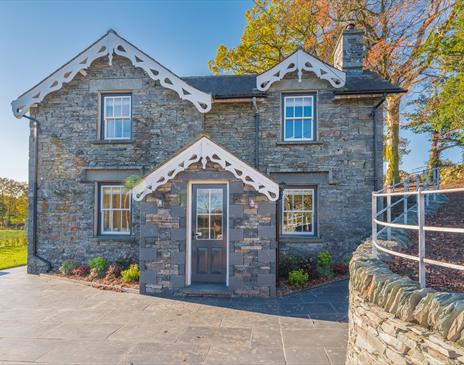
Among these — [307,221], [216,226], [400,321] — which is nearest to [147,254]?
[216,226]

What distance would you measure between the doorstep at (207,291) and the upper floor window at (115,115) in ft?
20.1

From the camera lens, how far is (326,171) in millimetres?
10148

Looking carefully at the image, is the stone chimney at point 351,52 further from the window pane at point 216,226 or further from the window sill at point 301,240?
the window pane at point 216,226

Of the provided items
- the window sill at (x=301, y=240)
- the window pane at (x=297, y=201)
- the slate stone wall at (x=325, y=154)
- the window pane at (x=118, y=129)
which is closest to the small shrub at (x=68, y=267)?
the window pane at (x=118, y=129)

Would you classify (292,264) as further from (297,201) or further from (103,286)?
(103,286)

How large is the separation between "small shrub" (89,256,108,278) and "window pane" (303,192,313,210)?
718 centimetres

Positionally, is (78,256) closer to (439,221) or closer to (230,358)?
(230,358)

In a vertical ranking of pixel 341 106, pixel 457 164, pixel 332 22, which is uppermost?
pixel 332 22

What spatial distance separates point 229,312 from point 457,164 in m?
17.1

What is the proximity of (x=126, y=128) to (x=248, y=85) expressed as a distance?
4.93 meters

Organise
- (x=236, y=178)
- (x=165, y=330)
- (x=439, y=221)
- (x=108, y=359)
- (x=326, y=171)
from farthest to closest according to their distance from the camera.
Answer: (x=326, y=171)
(x=439, y=221)
(x=236, y=178)
(x=165, y=330)
(x=108, y=359)

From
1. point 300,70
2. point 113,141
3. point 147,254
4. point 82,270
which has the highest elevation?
point 300,70

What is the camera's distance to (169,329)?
5.52 m

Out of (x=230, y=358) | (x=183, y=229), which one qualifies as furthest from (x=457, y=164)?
(x=230, y=358)
